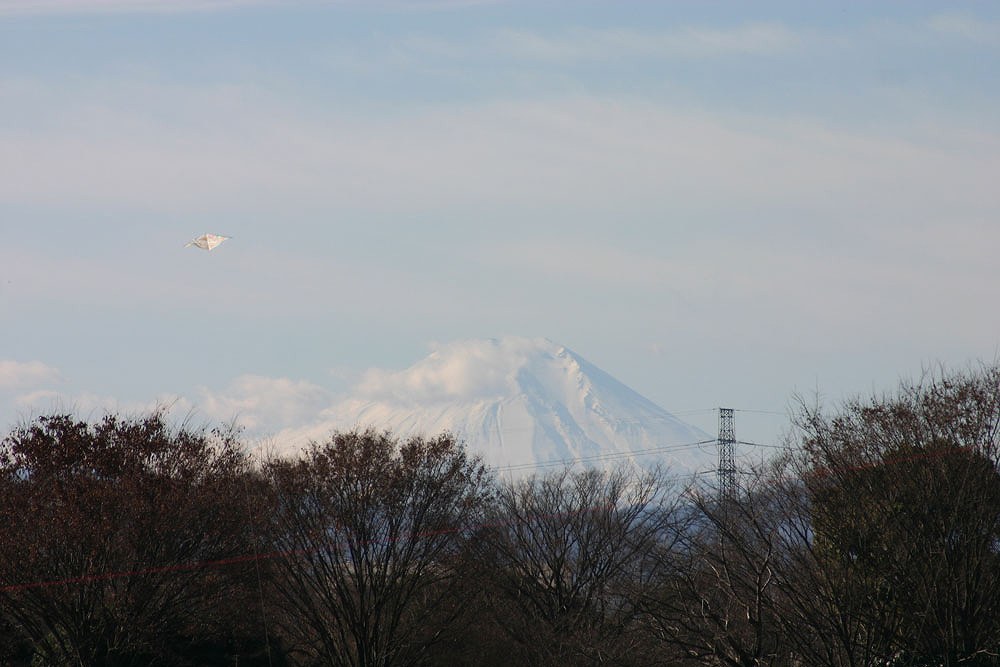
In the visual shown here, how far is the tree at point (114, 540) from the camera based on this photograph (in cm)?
3162

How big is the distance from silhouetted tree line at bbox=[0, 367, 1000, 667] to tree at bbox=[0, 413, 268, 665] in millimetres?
65

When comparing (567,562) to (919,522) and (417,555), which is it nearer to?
(417,555)

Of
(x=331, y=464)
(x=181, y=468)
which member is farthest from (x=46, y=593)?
(x=331, y=464)

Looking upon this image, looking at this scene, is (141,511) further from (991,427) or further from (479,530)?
(991,427)

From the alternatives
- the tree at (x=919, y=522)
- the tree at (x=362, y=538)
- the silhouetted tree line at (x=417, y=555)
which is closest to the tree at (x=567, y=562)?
the silhouetted tree line at (x=417, y=555)

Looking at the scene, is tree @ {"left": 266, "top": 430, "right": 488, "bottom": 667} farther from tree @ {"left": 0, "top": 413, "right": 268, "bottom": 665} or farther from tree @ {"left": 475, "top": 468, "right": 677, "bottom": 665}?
tree @ {"left": 475, "top": 468, "right": 677, "bottom": 665}

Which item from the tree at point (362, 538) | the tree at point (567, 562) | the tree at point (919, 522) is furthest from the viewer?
the tree at point (567, 562)

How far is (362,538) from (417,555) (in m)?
2.03

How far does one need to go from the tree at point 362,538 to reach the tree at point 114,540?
1.98 meters

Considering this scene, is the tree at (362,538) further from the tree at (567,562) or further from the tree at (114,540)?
the tree at (567,562)

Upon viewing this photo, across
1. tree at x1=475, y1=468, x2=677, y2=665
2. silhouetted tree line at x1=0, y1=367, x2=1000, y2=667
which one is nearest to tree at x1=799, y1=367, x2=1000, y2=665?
silhouetted tree line at x1=0, y1=367, x2=1000, y2=667

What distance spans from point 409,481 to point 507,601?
39.8 feet

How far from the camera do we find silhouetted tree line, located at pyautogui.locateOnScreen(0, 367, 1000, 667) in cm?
3069

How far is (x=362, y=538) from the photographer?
1555 inches
